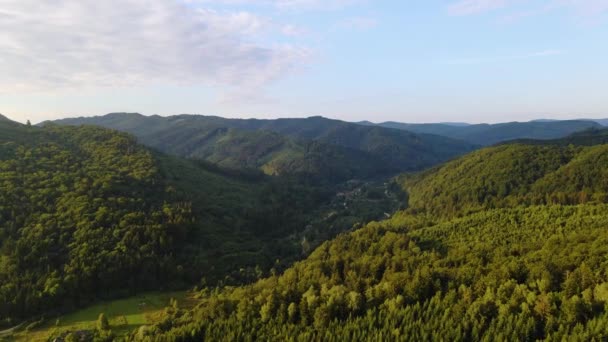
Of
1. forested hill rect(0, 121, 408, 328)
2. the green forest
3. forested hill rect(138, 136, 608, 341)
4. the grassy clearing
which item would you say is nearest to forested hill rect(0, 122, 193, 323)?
forested hill rect(0, 121, 408, 328)

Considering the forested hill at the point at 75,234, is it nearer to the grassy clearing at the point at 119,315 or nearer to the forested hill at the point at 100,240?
the forested hill at the point at 100,240

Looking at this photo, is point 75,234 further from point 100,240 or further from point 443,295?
point 443,295

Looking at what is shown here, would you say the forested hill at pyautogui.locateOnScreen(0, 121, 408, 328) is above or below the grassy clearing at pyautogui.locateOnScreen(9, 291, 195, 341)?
above

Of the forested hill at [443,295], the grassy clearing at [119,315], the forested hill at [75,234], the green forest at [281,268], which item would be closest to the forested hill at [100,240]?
the forested hill at [75,234]

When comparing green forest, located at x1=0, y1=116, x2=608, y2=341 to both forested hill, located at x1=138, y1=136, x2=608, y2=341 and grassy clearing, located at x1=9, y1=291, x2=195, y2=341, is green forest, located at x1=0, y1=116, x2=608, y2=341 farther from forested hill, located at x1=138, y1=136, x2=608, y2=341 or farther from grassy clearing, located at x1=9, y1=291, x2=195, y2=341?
grassy clearing, located at x1=9, y1=291, x2=195, y2=341

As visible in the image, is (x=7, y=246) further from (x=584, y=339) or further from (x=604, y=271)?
(x=604, y=271)
